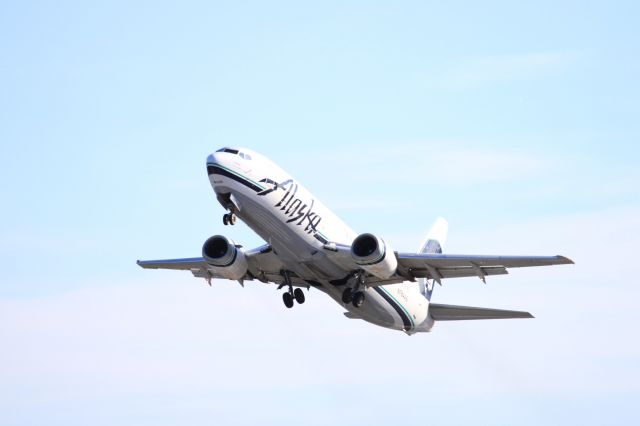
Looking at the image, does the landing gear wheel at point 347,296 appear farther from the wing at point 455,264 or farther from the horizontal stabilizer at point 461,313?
the horizontal stabilizer at point 461,313

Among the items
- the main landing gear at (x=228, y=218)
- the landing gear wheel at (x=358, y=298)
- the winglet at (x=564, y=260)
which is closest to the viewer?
the winglet at (x=564, y=260)

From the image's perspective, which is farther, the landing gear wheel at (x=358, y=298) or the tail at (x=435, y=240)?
the tail at (x=435, y=240)

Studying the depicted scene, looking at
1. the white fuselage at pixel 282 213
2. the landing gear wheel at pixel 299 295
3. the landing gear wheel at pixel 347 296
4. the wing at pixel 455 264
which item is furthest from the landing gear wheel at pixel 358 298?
the landing gear wheel at pixel 299 295

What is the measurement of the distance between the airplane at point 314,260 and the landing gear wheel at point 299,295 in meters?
0.04

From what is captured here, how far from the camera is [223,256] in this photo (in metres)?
46.2

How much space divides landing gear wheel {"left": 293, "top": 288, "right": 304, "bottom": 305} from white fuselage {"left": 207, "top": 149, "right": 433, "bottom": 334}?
1184 mm

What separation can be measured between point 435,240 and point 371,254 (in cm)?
1427

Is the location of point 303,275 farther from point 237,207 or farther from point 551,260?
point 551,260

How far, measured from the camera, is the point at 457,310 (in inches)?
2036

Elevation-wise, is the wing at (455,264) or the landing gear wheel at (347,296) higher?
the wing at (455,264)

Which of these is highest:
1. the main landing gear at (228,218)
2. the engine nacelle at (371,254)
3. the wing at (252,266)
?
the wing at (252,266)

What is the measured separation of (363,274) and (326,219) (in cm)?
297

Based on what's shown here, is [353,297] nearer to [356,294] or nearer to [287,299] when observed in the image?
[356,294]

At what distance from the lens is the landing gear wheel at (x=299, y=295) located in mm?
47750
